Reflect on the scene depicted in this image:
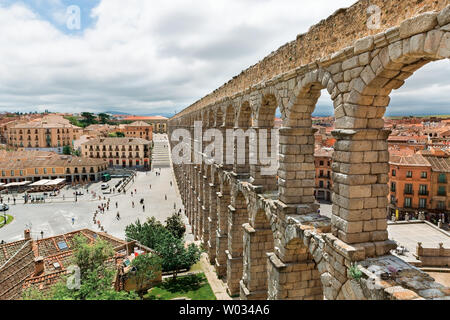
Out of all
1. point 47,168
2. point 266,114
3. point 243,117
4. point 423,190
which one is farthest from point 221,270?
point 47,168

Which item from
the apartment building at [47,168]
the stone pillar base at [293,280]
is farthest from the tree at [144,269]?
the apartment building at [47,168]

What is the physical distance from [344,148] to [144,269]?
15.9 m

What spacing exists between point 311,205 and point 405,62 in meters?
5.52

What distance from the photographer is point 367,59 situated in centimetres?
632

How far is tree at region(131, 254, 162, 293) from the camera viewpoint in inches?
731

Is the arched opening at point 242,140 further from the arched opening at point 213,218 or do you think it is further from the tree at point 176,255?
the tree at point 176,255

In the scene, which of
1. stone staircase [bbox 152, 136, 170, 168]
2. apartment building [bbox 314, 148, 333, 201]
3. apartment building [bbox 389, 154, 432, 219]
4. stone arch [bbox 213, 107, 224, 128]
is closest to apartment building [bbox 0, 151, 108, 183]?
stone staircase [bbox 152, 136, 170, 168]

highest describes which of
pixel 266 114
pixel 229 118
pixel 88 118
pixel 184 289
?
pixel 88 118

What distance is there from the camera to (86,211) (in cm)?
4066

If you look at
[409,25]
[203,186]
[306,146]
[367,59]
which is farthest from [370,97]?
[203,186]

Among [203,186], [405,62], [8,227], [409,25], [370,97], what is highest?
[409,25]

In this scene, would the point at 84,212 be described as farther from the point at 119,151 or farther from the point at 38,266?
the point at 119,151

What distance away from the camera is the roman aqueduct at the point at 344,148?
5742 millimetres
